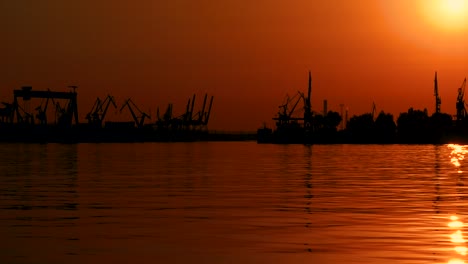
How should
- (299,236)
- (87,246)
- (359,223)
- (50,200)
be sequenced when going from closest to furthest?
(87,246) < (299,236) < (359,223) < (50,200)

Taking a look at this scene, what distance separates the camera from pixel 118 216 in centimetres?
2889

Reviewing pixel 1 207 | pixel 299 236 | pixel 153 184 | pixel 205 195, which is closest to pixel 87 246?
pixel 299 236

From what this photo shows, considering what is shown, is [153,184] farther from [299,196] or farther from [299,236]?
[299,236]

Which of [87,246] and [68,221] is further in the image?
[68,221]

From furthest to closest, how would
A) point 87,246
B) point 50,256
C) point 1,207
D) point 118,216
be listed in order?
point 1,207 → point 118,216 → point 87,246 → point 50,256

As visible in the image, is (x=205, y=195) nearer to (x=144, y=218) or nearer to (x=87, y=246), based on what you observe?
(x=144, y=218)

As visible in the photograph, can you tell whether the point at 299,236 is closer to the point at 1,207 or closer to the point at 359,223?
the point at 359,223

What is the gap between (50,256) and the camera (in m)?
20.4

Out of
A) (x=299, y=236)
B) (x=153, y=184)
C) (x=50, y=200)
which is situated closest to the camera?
(x=299, y=236)

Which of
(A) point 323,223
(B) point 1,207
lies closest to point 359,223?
(A) point 323,223

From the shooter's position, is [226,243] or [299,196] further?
[299,196]

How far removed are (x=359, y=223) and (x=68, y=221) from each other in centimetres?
746

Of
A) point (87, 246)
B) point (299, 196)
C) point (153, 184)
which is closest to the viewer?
point (87, 246)

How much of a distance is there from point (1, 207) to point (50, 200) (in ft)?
11.6
